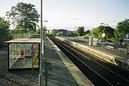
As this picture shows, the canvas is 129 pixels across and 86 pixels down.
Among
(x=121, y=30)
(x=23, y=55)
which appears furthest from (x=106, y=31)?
(x=23, y=55)

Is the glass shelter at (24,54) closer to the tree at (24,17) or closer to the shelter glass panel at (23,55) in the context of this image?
the shelter glass panel at (23,55)

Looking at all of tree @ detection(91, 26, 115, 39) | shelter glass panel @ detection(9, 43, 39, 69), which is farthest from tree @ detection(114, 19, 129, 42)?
shelter glass panel @ detection(9, 43, 39, 69)

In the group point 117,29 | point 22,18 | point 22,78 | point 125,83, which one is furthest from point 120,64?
point 22,18

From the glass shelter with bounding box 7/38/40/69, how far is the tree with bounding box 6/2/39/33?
75083 mm

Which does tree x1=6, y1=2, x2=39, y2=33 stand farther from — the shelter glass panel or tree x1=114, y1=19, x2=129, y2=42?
the shelter glass panel

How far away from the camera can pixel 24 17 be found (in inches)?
3930

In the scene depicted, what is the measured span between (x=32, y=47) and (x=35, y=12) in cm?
8178

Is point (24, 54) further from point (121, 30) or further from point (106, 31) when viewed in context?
point (106, 31)

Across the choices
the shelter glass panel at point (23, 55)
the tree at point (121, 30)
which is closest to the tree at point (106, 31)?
the tree at point (121, 30)

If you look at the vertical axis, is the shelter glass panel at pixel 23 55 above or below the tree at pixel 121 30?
below

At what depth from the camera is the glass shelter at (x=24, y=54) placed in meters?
20.8

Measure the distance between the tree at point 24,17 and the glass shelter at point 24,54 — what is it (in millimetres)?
75083

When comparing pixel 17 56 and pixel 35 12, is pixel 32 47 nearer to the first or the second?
pixel 17 56

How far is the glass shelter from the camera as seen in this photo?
20.8 meters
